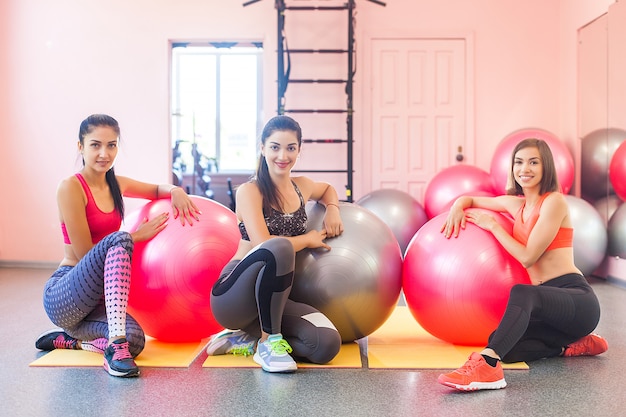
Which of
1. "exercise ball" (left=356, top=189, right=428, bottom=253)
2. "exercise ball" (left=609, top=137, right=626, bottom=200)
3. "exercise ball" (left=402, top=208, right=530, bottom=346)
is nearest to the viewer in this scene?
"exercise ball" (left=402, top=208, right=530, bottom=346)

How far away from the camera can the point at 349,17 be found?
564cm

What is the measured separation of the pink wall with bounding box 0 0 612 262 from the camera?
5.89 meters

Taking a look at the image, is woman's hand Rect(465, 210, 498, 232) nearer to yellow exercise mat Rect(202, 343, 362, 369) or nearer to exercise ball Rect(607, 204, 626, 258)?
yellow exercise mat Rect(202, 343, 362, 369)

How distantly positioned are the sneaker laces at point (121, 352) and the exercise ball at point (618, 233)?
12.3ft

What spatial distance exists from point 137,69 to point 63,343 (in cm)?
381

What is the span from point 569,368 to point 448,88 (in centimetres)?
400

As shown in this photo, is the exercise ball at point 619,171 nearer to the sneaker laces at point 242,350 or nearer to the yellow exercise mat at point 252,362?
the yellow exercise mat at point 252,362

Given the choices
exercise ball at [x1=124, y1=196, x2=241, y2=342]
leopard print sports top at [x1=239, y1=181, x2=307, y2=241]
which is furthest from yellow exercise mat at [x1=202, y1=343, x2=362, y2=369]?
leopard print sports top at [x1=239, y1=181, x2=307, y2=241]

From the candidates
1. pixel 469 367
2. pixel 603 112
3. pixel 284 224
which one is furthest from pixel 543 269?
pixel 603 112

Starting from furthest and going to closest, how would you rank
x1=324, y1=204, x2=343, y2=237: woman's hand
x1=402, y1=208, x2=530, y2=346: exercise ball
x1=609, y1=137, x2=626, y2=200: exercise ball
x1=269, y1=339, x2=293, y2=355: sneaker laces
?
1. x1=609, y1=137, x2=626, y2=200: exercise ball
2. x1=324, y1=204, x2=343, y2=237: woman's hand
3. x1=402, y1=208, x2=530, y2=346: exercise ball
4. x1=269, y1=339, x2=293, y2=355: sneaker laces

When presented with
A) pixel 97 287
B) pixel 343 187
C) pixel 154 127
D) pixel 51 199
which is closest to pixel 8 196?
pixel 51 199

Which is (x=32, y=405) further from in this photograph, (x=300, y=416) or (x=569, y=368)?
(x=569, y=368)

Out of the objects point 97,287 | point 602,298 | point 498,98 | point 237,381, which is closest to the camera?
point 237,381

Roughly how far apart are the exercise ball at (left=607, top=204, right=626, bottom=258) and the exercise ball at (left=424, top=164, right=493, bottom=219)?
3.19 ft
